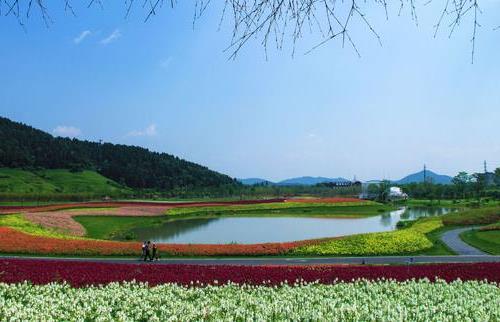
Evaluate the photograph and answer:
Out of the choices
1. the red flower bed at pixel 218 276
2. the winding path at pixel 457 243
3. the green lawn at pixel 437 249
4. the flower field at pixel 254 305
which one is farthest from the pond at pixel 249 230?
the flower field at pixel 254 305

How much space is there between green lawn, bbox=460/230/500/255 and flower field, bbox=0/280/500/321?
85.4 ft

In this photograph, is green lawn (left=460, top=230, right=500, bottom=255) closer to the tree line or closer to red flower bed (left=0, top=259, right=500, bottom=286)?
red flower bed (left=0, top=259, right=500, bottom=286)

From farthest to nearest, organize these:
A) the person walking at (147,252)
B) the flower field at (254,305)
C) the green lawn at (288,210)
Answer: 1. the green lawn at (288,210)
2. the person walking at (147,252)
3. the flower field at (254,305)

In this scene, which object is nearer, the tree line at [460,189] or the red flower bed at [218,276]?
the red flower bed at [218,276]

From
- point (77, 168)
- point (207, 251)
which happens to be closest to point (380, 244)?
point (207, 251)

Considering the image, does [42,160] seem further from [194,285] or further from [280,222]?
[194,285]

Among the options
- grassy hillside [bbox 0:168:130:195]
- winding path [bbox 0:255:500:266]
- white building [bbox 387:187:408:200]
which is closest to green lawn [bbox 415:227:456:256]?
winding path [bbox 0:255:500:266]

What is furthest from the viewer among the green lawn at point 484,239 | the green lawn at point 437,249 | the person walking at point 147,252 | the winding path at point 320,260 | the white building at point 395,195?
the white building at point 395,195

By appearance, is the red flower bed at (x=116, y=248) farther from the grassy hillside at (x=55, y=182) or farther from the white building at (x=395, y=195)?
the white building at (x=395, y=195)

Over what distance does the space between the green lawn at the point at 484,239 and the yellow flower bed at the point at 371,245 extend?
3.96 m

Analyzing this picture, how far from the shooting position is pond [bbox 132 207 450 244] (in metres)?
51.1

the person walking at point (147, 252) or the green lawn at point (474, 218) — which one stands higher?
the green lawn at point (474, 218)

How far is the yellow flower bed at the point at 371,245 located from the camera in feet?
123

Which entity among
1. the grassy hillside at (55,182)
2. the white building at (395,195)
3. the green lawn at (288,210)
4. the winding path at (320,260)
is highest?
the grassy hillside at (55,182)
